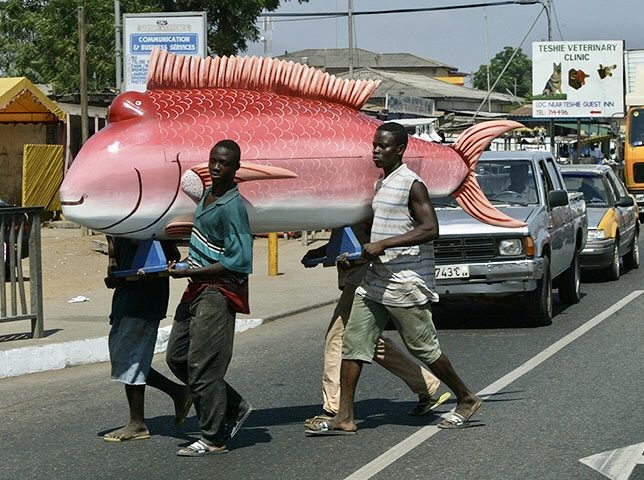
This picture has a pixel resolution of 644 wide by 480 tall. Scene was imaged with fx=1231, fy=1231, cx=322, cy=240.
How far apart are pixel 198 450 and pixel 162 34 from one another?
14815 mm

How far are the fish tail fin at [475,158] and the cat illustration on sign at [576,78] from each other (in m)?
37.1

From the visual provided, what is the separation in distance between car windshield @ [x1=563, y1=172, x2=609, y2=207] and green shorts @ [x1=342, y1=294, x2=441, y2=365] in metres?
11.3

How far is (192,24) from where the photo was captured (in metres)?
20.9

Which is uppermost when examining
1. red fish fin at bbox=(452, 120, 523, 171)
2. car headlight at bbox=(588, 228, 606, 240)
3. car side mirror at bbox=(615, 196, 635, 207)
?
red fish fin at bbox=(452, 120, 523, 171)

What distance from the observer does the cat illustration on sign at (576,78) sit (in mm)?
43625

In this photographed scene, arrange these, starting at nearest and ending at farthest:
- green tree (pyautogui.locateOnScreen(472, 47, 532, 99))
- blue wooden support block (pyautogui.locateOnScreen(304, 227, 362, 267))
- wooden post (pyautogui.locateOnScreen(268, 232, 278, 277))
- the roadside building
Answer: blue wooden support block (pyautogui.locateOnScreen(304, 227, 362, 267)) → wooden post (pyautogui.locateOnScreen(268, 232, 278, 277)) → the roadside building → green tree (pyautogui.locateOnScreen(472, 47, 532, 99))

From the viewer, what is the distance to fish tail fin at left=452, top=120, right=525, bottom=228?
7.64m

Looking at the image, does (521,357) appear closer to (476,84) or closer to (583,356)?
(583,356)

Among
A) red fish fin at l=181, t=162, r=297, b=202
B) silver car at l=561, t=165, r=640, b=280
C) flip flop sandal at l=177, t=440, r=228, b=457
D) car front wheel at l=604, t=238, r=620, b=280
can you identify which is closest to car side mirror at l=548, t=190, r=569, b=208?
silver car at l=561, t=165, r=640, b=280

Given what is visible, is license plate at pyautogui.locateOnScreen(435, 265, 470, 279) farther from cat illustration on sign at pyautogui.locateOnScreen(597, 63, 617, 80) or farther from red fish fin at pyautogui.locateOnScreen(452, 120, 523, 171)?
cat illustration on sign at pyautogui.locateOnScreen(597, 63, 617, 80)

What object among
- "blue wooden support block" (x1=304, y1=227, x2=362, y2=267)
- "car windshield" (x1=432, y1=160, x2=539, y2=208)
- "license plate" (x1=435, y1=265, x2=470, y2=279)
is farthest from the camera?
"car windshield" (x1=432, y1=160, x2=539, y2=208)

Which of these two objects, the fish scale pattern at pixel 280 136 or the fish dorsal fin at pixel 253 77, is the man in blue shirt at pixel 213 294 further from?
the fish dorsal fin at pixel 253 77

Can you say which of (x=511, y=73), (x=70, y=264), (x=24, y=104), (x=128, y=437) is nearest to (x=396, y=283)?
(x=128, y=437)

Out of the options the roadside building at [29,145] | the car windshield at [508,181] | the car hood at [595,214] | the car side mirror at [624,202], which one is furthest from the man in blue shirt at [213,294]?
the roadside building at [29,145]
